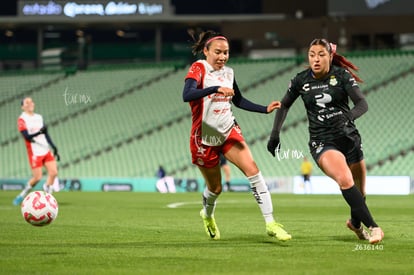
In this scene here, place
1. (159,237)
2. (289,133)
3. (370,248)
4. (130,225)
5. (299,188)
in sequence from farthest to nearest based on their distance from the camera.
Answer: (289,133)
(299,188)
(130,225)
(159,237)
(370,248)

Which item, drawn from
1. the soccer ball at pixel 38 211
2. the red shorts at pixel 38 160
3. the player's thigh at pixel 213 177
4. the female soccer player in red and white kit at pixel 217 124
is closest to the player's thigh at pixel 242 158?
the female soccer player in red and white kit at pixel 217 124

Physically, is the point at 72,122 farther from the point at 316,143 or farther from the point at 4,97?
the point at 316,143

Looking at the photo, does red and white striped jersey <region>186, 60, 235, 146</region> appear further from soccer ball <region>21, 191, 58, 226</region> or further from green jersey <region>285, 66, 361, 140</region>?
soccer ball <region>21, 191, 58, 226</region>

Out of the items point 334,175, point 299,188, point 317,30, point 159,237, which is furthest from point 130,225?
point 317,30

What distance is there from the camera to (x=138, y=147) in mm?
36531

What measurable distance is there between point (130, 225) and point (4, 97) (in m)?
30.5

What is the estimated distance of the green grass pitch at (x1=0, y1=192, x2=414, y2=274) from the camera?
307 inches

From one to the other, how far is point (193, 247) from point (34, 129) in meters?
11.0

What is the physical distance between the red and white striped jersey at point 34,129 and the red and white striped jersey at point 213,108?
993 cm

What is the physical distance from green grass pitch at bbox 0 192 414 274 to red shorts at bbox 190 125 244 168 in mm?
922

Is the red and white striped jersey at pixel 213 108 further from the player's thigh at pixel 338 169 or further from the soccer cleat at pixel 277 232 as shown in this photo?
the player's thigh at pixel 338 169

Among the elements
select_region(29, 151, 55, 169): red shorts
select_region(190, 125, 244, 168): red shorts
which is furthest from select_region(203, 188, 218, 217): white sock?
select_region(29, 151, 55, 169): red shorts

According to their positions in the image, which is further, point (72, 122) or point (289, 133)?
point (72, 122)

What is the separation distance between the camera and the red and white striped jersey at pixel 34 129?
1981 centimetres
